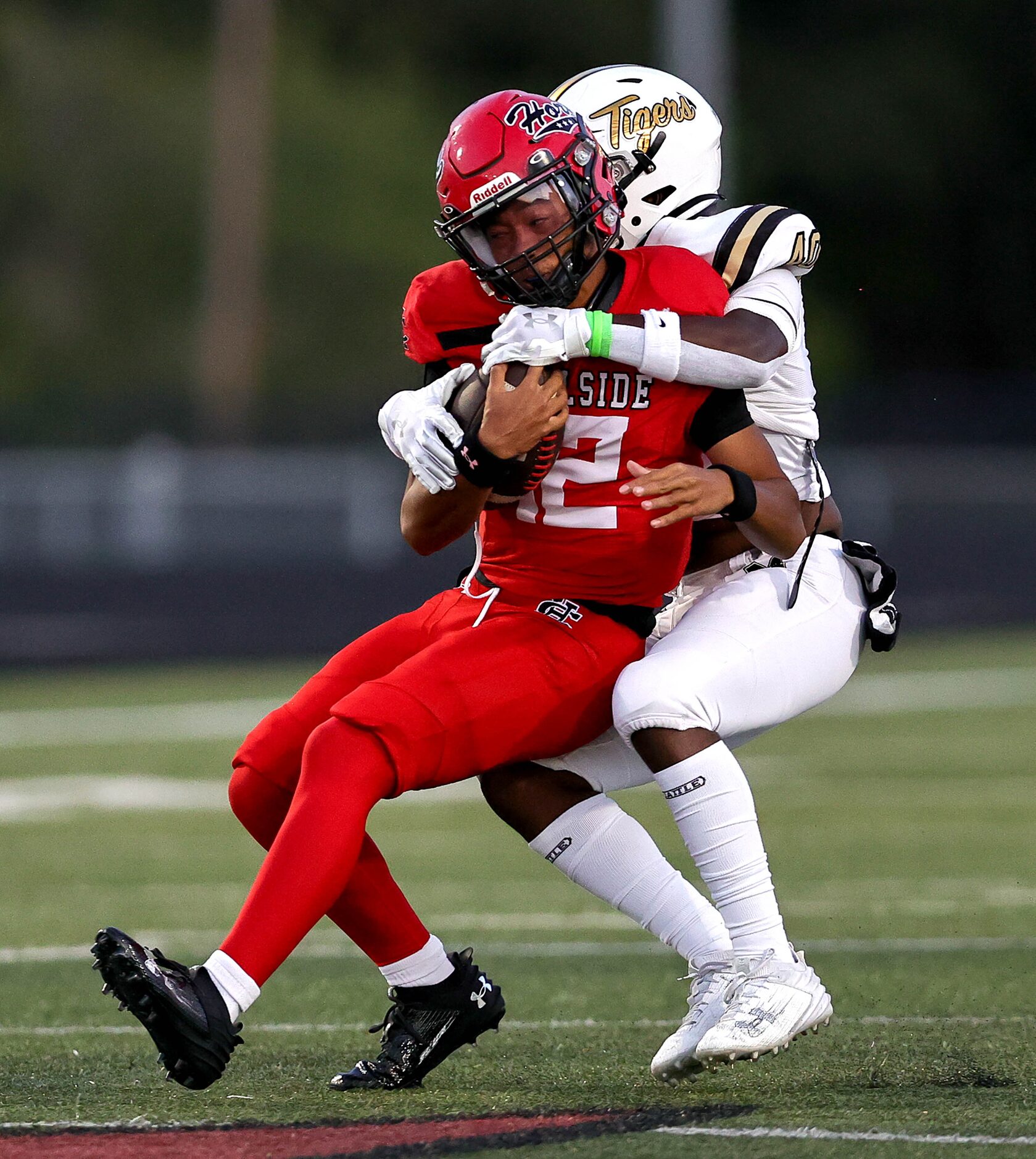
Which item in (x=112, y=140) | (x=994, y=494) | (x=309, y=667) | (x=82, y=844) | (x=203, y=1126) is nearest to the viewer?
(x=203, y=1126)

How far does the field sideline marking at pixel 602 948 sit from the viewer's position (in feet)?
19.3

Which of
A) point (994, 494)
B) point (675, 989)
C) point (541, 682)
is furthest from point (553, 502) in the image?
point (994, 494)

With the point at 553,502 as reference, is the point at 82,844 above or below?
below

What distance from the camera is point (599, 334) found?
3691 millimetres

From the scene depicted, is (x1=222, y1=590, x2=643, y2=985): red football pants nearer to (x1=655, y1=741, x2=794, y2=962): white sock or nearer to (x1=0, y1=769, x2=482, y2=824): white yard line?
(x1=655, y1=741, x2=794, y2=962): white sock

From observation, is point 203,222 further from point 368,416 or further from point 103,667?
point 103,667

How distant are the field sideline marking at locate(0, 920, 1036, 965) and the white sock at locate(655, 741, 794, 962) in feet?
6.79

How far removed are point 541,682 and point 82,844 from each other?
4.75 meters

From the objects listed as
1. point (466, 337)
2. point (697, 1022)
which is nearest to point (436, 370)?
point (466, 337)

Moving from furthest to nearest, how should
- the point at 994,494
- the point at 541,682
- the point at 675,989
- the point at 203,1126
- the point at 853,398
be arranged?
the point at 853,398
the point at 994,494
the point at 675,989
the point at 541,682
the point at 203,1126

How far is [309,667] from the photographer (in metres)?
14.9

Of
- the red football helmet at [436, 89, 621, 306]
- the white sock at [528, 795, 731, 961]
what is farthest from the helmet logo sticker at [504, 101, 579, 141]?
the white sock at [528, 795, 731, 961]

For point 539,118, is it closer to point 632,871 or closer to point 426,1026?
point 632,871

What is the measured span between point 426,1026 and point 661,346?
4.61 feet
